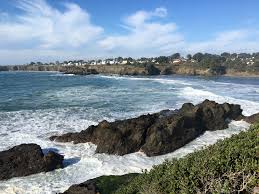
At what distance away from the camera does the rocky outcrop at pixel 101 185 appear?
1379 centimetres

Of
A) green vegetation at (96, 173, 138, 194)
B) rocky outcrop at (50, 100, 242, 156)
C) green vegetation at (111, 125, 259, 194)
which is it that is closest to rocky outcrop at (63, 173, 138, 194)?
green vegetation at (96, 173, 138, 194)

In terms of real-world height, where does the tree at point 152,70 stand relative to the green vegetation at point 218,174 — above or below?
below

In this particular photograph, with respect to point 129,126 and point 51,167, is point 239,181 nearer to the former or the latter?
point 51,167

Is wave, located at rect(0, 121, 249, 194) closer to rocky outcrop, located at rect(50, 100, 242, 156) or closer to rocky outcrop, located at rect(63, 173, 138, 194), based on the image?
rocky outcrop, located at rect(50, 100, 242, 156)

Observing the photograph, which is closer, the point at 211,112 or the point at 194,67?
the point at 211,112

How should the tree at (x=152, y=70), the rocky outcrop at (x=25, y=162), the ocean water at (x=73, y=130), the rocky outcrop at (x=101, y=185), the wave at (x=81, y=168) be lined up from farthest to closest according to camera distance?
1. the tree at (x=152, y=70)
2. the rocky outcrop at (x=25, y=162)
3. the ocean water at (x=73, y=130)
4. the wave at (x=81, y=168)
5. the rocky outcrop at (x=101, y=185)

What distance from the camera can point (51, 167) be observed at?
1752cm

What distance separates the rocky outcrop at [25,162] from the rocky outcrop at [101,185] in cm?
291

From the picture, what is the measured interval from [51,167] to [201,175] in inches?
448

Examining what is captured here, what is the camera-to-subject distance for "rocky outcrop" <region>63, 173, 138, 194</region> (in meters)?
13.8

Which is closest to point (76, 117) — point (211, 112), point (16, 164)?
point (211, 112)

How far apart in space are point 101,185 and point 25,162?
177 inches

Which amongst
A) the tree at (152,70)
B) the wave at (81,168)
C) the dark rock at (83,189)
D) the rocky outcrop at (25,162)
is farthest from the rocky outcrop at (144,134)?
the tree at (152,70)

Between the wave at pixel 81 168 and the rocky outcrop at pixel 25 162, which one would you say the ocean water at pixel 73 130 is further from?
the rocky outcrop at pixel 25 162
